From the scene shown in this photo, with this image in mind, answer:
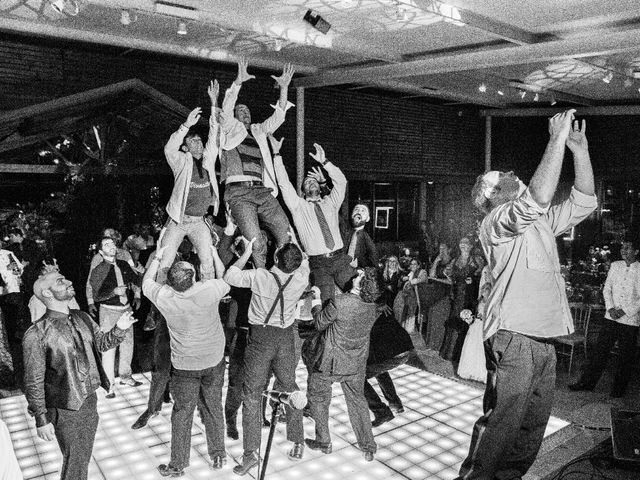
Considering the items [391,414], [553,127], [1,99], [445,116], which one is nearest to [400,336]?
[391,414]

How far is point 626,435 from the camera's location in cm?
402

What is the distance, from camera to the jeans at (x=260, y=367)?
4.03 meters

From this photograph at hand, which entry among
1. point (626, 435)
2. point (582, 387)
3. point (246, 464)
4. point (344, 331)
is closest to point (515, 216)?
point (344, 331)

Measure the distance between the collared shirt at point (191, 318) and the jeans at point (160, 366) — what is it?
0.78 metres

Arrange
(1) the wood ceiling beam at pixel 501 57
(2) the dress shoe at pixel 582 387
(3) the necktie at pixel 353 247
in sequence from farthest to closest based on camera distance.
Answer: (3) the necktie at pixel 353 247 < (2) the dress shoe at pixel 582 387 < (1) the wood ceiling beam at pixel 501 57

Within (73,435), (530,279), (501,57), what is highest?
(501,57)

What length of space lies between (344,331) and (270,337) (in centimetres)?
56

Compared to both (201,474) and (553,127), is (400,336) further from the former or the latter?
(553,127)

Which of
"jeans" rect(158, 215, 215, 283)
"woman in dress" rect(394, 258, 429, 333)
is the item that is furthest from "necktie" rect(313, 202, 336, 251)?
"woman in dress" rect(394, 258, 429, 333)

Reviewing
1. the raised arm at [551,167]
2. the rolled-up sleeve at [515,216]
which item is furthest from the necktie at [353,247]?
the raised arm at [551,167]

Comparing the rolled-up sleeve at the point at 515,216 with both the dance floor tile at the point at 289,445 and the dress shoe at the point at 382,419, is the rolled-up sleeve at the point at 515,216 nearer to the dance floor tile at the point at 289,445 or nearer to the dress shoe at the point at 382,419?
the dance floor tile at the point at 289,445

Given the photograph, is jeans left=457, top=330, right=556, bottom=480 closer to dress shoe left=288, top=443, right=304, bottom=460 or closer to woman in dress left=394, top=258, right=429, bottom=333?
dress shoe left=288, top=443, right=304, bottom=460

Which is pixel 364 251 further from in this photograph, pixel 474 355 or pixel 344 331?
pixel 344 331

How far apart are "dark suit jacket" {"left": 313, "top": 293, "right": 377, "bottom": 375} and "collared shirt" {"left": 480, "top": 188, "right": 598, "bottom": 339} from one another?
1.07 m
